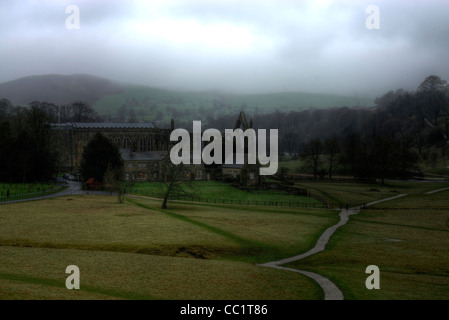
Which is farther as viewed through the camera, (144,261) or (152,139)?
(152,139)

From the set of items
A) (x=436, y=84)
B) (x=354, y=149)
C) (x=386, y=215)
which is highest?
(x=436, y=84)

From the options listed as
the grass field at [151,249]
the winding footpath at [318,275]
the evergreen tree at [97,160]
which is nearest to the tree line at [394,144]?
the grass field at [151,249]

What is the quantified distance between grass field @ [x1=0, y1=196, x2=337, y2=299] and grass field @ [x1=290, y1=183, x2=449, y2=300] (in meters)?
2.99

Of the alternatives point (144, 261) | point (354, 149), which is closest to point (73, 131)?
point (354, 149)

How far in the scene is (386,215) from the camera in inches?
2384

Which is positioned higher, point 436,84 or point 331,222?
point 436,84

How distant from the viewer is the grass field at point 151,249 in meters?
23.8

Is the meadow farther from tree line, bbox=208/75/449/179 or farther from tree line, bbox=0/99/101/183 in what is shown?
tree line, bbox=208/75/449/179

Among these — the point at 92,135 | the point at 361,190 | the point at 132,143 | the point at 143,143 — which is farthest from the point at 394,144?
the point at 92,135
